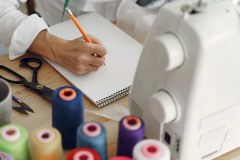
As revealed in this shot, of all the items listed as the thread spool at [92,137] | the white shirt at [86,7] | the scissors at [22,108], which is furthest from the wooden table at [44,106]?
the white shirt at [86,7]

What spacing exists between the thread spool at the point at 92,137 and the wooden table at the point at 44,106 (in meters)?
0.11

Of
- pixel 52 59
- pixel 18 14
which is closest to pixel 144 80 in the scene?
pixel 52 59

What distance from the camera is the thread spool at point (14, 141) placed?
2.12 ft

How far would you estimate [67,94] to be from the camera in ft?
2.31

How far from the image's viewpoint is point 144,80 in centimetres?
75

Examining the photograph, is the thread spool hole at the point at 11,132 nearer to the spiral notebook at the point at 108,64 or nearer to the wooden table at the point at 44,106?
the wooden table at the point at 44,106

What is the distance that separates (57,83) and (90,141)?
31 centimetres

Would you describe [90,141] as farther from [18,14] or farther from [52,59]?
[18,14]

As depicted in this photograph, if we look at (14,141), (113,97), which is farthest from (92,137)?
(113,97)

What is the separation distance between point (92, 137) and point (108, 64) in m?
0.36

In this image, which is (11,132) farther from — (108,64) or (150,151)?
(108,64)

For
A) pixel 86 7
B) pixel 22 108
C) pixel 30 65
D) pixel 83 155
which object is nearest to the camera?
pixel 83 155

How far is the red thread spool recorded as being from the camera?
27.2 inches

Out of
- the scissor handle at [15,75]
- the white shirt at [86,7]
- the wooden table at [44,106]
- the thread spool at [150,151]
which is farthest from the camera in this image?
the white shirt at [86,7]
